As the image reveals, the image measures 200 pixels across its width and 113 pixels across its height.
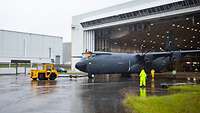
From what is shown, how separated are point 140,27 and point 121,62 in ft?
55.0

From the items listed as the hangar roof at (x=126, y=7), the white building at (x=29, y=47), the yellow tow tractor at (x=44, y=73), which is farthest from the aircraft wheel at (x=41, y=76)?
the white building at (x=29, y=47)

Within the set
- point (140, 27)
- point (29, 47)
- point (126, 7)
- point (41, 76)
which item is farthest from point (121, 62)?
point (29, 47)

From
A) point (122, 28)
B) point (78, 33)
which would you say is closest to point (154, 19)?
point (122, 28)

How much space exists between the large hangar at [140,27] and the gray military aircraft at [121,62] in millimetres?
2146

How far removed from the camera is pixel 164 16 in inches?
1623

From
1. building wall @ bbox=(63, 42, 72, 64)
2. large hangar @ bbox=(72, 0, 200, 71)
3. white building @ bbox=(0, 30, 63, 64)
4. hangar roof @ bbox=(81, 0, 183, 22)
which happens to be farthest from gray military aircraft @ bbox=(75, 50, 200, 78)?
building wall @ bbox=(63, 42, 72, 64)

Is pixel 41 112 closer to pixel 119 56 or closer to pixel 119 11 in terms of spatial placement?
pixel 119 56

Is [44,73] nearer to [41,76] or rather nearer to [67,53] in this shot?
[41,76]

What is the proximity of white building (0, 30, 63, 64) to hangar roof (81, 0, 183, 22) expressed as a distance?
1655 centimetres

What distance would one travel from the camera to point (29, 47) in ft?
245

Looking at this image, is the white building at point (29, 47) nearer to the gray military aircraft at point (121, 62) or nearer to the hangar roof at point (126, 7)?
the hangar roof at point (126, 7)

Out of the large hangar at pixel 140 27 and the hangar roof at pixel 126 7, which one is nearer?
the large hangar at pixel 140 27

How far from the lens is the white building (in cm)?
6875

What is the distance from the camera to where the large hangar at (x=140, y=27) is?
4084cm
